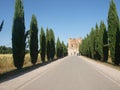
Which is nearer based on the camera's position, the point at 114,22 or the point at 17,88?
the point at 17,88

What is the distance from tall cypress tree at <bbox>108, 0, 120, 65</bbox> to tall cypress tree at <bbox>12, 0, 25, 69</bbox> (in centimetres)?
1139

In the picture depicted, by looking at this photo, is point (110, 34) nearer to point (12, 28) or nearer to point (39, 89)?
point (12, 28)

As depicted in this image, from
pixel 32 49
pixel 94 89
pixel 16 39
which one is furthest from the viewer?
→ pixel 32 49

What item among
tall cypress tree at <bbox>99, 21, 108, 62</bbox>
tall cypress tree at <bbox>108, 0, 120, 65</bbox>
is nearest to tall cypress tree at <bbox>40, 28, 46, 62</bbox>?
tall cypress tree at <bbox>99, 21, 108, 62</bbox>

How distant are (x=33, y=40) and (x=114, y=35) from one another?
13.1 meters

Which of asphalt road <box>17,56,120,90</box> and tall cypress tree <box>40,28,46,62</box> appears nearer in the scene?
asphalt road <box>17,56,120,90</box>

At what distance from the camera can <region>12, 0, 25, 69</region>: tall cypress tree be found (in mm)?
28516

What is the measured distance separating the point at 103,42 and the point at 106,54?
2544 millimetres

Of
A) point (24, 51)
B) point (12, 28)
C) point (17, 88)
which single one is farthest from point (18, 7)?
point (17, 88)

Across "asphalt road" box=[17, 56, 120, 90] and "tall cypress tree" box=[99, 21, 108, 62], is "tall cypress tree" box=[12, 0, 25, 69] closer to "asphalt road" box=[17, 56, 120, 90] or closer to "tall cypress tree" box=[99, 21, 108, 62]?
"asphalt road" box=[17, 56, 120, 90]

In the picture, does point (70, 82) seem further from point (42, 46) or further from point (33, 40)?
point (42, 46)

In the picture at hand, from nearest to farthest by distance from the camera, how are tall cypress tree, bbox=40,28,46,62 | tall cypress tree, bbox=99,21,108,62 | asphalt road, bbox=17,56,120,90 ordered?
asphalt road, bbox=17,56,120,90
tall cypress tree, bbox=99,21,108,62
tall cypress tree, bbox=40,28,46,62

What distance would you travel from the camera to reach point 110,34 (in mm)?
34969

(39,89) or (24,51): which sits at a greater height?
(24,51)
